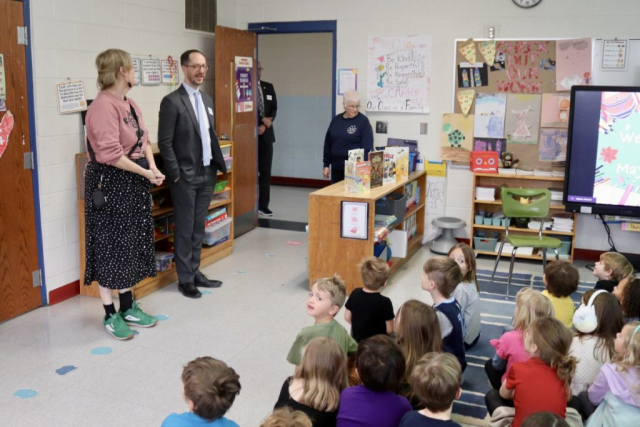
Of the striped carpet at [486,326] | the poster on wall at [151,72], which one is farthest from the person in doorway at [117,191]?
the striped carpet at [486,326]

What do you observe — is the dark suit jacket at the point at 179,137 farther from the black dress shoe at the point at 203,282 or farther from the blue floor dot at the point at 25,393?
the blue floor dot at the point at 25,393

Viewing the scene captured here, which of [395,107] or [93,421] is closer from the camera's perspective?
[93,421]

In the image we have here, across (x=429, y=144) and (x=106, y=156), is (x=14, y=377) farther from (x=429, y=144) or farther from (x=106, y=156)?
(x=429, y=144)

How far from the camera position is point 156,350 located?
4055mm

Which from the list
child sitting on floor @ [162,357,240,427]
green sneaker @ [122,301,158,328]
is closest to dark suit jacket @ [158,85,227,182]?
green sneaker @ [122,301,158,328]

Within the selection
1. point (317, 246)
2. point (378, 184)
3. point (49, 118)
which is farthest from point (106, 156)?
point (378, 184)

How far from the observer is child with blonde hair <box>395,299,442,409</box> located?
275cm

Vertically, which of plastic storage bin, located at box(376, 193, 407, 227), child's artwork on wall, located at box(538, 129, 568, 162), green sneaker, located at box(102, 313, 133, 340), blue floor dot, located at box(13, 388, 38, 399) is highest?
child's artwork on wall, located at box(538, 129, 568, 162)

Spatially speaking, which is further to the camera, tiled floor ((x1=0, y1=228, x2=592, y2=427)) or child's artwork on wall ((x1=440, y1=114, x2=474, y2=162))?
child's artwork on wall ((x1=440, y1=114, x2=474, y2=162))

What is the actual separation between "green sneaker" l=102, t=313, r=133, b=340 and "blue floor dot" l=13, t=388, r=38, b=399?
0.76 meters

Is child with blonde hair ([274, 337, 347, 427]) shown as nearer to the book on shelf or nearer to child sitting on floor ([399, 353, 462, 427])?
child sitting on floor ([399, 353, 462, 427])

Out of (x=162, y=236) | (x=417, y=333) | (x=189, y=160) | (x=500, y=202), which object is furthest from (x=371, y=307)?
(x=500, y=202)

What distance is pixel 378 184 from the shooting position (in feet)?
18.0

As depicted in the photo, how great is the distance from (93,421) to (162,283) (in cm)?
211
